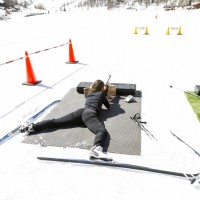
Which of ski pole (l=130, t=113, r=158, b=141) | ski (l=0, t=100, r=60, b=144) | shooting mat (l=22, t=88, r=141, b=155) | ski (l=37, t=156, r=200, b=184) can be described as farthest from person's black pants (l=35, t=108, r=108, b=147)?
ski pole (l=130, t=113, r=158, b=141)

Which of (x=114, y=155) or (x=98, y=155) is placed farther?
(x=114, y=155)

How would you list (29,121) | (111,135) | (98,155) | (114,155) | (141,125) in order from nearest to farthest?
1. (98,155)
2. (114,155)
3. (111,135)
4. (141,125)
5. (29,121)

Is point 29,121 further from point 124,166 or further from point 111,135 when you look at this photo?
point 124,166

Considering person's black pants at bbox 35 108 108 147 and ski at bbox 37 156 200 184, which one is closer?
ski at bbox 37 156 200 184

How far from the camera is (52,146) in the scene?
4.44 metres

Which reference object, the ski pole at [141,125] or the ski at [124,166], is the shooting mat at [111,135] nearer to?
the ski pole at [141,125]

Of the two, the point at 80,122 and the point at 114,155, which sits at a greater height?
the point at 80,122

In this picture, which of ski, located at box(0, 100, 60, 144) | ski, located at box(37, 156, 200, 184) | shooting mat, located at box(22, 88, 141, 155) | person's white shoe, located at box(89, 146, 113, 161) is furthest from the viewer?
ski, located at box(0, 100, 60, 144)

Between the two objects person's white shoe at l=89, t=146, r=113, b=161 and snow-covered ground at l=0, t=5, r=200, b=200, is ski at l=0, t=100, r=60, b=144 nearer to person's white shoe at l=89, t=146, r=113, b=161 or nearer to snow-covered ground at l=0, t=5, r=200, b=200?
snow-covered ground at l=0, t=5, r=200, b=200

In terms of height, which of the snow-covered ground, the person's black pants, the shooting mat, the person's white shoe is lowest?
the snow-covered ground

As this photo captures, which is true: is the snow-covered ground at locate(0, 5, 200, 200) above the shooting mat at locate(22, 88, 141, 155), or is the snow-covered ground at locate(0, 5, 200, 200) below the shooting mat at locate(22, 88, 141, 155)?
below

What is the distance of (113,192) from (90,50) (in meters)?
11.8

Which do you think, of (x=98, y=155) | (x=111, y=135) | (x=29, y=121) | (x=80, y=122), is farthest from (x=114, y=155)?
(x=29, y=121)

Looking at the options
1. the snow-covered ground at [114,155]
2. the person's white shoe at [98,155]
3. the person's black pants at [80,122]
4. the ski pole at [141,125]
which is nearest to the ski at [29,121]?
the snow-covered ground at [114,155]
